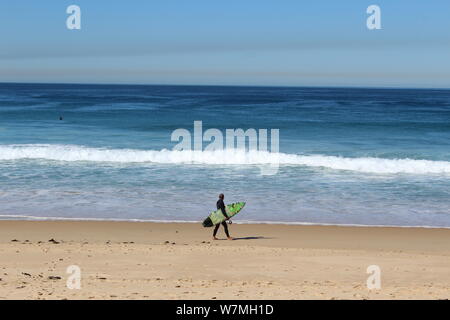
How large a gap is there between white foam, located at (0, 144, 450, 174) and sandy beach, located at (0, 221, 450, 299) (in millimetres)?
12680

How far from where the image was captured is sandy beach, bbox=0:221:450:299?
10.1 meters

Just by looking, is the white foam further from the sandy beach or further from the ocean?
the sandy beach

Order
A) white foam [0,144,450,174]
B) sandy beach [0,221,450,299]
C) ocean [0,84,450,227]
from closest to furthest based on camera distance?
sandy beach [0,221,450,299], ocean [0,84,450,227], white foam [0,144,450,174]

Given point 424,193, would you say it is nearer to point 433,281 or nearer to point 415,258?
point 415,258

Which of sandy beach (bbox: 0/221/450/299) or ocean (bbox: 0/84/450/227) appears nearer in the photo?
sandy beach (bbox: 0/221/450/299)

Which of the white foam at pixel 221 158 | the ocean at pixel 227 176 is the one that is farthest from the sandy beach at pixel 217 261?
the white foam at pixel 221 158

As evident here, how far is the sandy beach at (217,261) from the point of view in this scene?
10055 millimetres

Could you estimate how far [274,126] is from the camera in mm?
52375

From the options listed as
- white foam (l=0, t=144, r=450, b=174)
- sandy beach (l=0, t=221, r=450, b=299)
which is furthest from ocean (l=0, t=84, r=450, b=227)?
sandy beach (l=0, t=221, r=450, b=299)

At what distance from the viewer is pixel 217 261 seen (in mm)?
12812

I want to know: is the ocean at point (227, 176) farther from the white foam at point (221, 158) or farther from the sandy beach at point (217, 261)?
the sandy beach at point (217, 261)

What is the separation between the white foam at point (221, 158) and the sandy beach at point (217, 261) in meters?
12.7

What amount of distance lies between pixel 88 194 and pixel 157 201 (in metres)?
2.78
